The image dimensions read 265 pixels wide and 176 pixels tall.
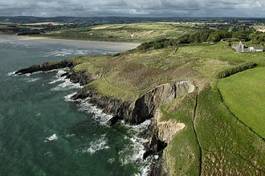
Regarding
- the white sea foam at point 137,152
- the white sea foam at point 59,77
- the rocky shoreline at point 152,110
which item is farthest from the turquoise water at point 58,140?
the white sea foam at point 59,77

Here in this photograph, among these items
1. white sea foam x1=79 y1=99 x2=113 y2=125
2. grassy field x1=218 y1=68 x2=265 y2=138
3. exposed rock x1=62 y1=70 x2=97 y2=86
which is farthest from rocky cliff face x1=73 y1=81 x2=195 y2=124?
exposed rock x1=62 y1=70 x2=97 y2=86

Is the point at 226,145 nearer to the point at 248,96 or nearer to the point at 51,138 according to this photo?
the point at 248,96

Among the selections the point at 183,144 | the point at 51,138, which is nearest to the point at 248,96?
the point at 183,144

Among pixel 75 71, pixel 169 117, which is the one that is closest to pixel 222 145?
pixel 169 117

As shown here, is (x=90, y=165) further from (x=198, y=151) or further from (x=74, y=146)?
(x=198, y=151)

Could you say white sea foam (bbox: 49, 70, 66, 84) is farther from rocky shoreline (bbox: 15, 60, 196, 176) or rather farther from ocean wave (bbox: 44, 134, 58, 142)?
ocean wave (bbox: 44, 134, 58, 142)

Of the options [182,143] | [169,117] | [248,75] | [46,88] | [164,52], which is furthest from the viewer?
A: [164,52]

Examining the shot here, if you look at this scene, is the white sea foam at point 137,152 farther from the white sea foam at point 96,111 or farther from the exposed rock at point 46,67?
the exposed rock at point 46,67
